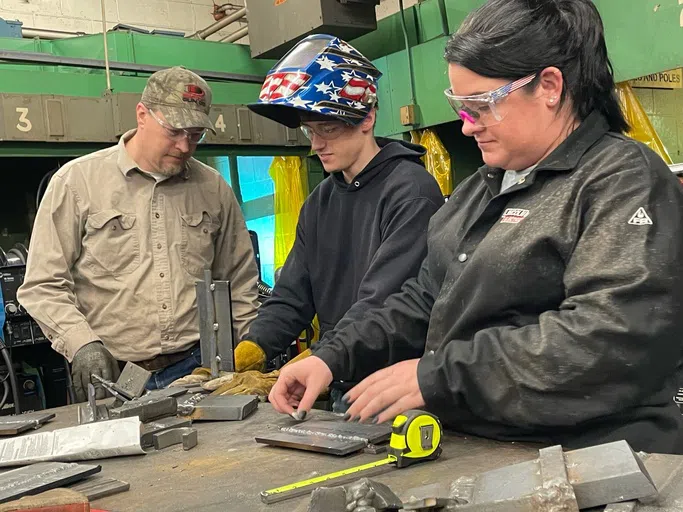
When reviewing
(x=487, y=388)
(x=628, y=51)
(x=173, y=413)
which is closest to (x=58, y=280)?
(x=173, y=413)

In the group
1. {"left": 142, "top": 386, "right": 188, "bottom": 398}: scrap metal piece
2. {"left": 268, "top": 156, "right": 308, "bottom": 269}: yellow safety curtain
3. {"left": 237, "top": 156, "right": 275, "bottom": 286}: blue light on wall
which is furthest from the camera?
{"left": 237, "top": 156, "right": 275, "bottom": 286}: blue light on wall

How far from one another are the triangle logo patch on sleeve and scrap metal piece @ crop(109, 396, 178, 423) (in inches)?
34.0

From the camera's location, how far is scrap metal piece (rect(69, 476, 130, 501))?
0.91 metres

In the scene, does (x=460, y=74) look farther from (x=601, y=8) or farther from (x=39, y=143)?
(x=39, y=143)

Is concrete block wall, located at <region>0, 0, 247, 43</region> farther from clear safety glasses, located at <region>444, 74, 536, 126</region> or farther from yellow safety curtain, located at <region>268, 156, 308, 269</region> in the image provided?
clear safety glasses, located at <region>444, 74, 536, 126</region>

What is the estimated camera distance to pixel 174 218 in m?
2.09

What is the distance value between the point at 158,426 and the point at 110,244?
0.92 metres

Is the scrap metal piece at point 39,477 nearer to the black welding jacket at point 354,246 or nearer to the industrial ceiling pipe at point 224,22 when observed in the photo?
the black welding jacket at point 354,246

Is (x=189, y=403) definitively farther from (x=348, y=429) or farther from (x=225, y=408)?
(x=348, y=429)

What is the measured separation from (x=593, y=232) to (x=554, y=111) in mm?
219

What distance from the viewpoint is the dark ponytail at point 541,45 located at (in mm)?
1003

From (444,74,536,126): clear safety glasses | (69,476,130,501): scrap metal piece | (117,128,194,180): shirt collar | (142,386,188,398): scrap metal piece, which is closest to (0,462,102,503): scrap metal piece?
(69,476,130,501): scrap metal piece

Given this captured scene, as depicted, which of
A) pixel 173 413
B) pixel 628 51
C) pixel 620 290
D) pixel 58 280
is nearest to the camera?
pixel 620 290

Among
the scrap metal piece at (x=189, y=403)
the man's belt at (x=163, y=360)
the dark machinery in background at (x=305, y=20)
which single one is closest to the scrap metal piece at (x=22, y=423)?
the scrap metal piece at (x=189, y=403)
